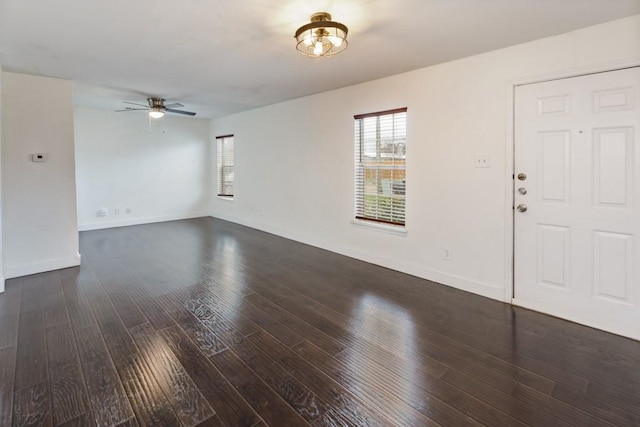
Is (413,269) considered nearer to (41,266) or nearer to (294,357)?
(294,357)

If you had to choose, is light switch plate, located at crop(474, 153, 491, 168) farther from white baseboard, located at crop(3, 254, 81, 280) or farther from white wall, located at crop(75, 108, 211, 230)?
white wall, located at crop(75, 108, 211, 230)

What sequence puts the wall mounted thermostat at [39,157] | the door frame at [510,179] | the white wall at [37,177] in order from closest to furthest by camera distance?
1. the door frame at [510,179]
2. the white wall at [37,177]
3. the wall mounted thermostat at [39,157]

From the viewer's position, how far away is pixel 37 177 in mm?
3957

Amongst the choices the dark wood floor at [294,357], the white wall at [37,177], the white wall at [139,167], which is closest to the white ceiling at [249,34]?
the white wall at [37,177]

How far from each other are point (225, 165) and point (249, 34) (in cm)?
527

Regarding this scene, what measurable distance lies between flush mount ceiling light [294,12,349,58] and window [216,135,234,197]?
5272mm

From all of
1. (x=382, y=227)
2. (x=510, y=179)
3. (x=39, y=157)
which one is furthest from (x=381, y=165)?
(x=39, y=157)

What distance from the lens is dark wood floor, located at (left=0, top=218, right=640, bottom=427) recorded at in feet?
5.63

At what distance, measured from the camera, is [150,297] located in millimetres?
3209

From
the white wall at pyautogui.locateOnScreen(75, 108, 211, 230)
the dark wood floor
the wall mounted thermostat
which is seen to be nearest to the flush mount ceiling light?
the dark wood floor

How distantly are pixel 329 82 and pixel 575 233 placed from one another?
3.20 meters

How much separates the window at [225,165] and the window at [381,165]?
3.98 meters

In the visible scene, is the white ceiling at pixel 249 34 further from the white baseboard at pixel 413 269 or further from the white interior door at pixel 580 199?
the white baseboard at pixel 413 269

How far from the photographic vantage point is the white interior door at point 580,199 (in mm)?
2453
